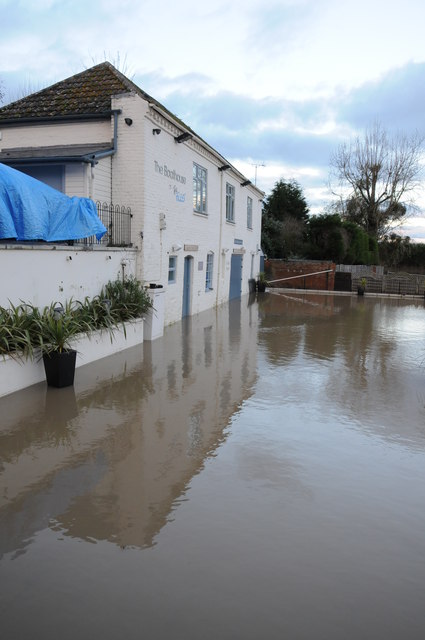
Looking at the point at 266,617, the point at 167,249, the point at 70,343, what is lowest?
the point at 266,617

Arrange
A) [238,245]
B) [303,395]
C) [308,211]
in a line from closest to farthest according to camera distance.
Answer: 1. [303,395]
2. [238,245]
3. [308,211]

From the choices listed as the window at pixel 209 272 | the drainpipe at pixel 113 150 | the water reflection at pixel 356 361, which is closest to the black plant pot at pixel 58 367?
the water reflection at pixel 356 361

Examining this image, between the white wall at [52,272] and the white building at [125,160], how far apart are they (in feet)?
1.19

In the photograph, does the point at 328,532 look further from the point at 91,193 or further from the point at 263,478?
the point at 91,193

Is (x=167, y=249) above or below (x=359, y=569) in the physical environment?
above

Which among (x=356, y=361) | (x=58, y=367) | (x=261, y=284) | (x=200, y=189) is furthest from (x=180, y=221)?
(x=261, y=284)

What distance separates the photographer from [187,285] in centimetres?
1680

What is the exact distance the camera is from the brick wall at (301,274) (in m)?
30.5

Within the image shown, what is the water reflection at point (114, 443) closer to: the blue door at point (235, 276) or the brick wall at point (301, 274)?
the blue door at point (235, 276)

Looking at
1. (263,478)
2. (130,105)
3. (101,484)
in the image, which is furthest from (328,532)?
(130,105)

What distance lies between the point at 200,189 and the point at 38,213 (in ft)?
28.1

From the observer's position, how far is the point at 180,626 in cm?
290

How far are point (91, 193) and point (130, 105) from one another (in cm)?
232

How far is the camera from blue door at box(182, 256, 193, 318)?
16.6 metres
